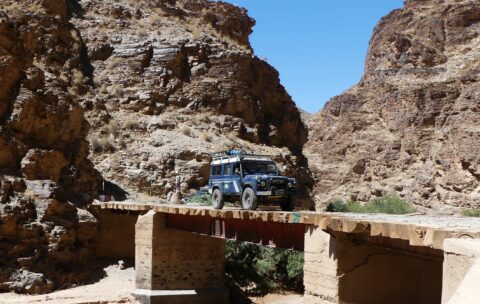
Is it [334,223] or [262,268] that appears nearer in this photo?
[334,223]

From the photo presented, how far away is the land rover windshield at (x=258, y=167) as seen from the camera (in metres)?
17.1

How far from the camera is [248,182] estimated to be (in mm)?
16281

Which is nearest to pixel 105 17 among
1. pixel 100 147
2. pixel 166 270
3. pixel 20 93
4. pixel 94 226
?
pixel 100 147

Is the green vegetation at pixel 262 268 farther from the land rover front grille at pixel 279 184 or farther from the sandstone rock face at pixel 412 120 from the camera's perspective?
the sandstone rock face at pixel 412 120

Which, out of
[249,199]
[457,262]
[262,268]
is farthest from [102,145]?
[457,262]

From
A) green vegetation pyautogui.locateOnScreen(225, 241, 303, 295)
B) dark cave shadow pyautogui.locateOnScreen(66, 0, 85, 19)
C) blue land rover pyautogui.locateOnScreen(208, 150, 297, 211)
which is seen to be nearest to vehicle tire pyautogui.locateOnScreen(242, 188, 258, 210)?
blue land rover pyautogui.locateOnScreen(208, 150, 297, 211)

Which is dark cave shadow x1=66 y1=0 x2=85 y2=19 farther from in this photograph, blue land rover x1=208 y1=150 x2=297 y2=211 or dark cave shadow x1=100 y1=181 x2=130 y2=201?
blue land rover x1=208 y1=150 x2=297 y2=211

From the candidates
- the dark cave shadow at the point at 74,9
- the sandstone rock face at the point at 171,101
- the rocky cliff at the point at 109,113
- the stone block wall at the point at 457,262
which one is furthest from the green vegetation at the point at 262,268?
the dark cave shadow at the point at 74,9

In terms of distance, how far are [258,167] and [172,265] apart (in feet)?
22.1

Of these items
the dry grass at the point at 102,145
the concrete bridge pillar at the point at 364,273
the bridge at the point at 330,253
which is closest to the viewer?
the bridge at the point at 330,253

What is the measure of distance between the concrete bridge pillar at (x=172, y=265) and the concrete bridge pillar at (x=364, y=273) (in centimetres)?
1039

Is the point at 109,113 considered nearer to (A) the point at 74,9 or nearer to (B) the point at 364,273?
(A) the point at 74,9

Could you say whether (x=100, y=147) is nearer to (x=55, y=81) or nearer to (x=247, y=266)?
(x=55, y=81)

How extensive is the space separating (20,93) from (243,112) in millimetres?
19053
